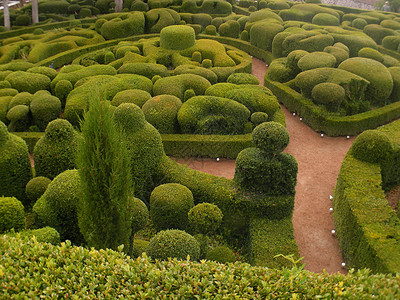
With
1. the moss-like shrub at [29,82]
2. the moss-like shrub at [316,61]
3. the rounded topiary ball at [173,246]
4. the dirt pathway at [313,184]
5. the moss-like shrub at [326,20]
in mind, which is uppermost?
the moss-like shrub at [326,20]

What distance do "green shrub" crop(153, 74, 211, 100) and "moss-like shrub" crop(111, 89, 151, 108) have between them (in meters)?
1.01

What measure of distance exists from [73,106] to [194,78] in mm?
6095

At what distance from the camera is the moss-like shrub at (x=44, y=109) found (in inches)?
602

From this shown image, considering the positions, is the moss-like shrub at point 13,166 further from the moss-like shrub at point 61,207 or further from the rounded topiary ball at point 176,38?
the rounded topiary ball at point 176,38

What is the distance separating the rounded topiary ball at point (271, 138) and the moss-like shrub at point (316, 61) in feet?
32.8

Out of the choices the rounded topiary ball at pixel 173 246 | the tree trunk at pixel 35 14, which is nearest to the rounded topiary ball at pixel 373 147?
the rounded topiary ball at pixel 173 246

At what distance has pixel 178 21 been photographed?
29.3 meters

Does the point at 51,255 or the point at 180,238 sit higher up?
the point at 51,255

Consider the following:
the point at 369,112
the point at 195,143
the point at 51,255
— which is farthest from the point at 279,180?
the point at 369,112

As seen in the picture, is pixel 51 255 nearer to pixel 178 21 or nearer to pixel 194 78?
pixel 194 78

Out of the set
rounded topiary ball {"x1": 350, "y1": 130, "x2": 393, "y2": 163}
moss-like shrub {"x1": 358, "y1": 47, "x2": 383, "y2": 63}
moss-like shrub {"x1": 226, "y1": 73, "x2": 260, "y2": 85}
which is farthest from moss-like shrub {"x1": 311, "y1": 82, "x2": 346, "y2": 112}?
moss-like shrub {"x1": 358, "y1": 47, "x2": 383, "y2": 63}

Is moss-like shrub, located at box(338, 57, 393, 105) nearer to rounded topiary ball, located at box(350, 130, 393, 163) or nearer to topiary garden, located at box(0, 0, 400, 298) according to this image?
topiary garden, located at box(0, 0, 400, 298)

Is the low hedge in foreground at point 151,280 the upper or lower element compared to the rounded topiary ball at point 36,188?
upper

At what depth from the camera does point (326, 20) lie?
27.7m
